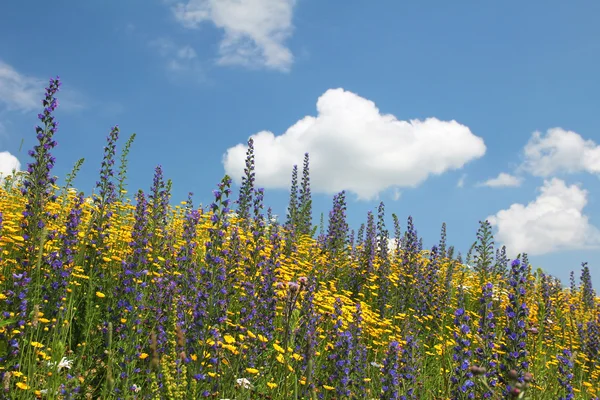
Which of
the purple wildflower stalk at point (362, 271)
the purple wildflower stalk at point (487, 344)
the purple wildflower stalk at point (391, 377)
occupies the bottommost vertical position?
the purple wildflower stalk at point (391, 377)

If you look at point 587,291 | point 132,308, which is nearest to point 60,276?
point 132,308

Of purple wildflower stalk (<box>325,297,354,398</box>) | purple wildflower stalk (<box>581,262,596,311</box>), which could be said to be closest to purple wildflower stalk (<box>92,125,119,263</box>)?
purple wildflower stalk (<box>325,297,354,398</box>)

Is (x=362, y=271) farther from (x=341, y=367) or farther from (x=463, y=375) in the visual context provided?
(x=463, y=375)

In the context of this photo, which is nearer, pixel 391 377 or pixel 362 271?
pixel 391 377

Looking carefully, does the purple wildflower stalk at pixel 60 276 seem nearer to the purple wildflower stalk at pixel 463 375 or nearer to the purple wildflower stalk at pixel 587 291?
the purple wildflower stalk at pixel 463 375

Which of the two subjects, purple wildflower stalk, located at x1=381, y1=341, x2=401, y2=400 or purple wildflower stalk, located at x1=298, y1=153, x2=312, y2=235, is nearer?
purple wildflower stalk, located at x1=381, y1=341, x2=401, y2=400

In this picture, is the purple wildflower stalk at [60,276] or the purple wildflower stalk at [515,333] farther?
the purple wildflower stalk at [60,276]

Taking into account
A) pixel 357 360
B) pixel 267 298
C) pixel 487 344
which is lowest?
pixel 357 360

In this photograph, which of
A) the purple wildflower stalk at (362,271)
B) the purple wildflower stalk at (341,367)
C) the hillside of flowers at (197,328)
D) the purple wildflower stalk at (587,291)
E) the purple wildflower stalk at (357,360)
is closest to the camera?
the hillside of flowers at (197,328)

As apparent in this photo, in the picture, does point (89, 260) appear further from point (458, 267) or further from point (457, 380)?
point (458, 267)

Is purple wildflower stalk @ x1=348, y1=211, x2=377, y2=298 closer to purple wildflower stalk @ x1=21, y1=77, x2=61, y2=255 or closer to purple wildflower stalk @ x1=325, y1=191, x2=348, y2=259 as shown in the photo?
purple wildflower stalk @ x1=325, y1=191, x2=348, y2=259

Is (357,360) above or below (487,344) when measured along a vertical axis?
below

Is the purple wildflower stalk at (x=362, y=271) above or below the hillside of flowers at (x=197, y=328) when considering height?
above

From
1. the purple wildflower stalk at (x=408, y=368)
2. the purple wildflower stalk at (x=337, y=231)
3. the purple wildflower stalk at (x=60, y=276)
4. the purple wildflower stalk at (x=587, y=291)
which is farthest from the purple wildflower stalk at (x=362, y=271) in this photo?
the purple wildflower stalk at (x=587, y=291)
